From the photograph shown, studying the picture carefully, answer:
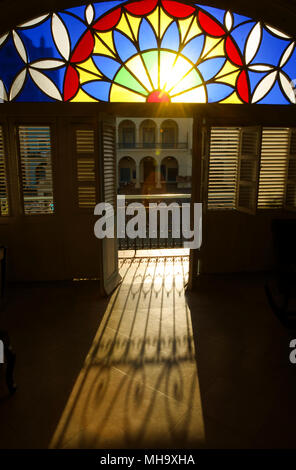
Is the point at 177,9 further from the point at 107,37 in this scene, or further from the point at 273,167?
the point at 273,167

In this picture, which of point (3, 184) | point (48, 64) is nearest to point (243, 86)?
point (48, 64)

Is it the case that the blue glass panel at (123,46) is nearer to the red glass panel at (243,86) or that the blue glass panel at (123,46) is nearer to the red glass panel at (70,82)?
the red glass panel at (70,82)

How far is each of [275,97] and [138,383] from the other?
4.03 meters

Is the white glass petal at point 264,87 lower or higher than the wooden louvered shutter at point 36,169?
higher

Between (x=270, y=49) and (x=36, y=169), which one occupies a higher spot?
(x=270, y=49)

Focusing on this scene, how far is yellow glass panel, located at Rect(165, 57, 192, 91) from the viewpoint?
4293 mm

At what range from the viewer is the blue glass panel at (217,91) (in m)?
4.35

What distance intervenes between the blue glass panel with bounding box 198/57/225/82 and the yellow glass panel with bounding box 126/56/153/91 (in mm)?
715

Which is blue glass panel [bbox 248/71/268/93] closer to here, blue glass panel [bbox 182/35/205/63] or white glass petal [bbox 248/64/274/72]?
white glass petal [bbox 248/64/274/72]

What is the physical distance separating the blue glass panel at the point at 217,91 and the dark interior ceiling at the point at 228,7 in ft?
2.94

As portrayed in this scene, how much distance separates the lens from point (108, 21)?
415 centimetres

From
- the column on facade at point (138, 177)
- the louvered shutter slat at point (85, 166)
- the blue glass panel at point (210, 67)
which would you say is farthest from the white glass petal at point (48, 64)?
the column on facade at point (138, 177)

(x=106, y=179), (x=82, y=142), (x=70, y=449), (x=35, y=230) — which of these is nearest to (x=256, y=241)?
(x=106, y=179)

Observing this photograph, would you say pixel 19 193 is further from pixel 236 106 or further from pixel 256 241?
pixel 256 241
